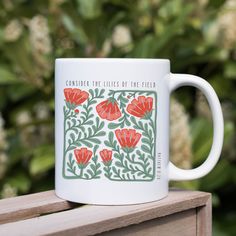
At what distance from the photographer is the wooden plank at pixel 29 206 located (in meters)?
0.69

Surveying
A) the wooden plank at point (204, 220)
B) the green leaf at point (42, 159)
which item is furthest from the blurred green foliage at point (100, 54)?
the wooden plank at point (204, 220)

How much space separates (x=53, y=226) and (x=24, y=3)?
3.39 feet

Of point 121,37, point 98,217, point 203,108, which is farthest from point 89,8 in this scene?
point 98,217

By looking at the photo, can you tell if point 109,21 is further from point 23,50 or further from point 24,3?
point 24,3

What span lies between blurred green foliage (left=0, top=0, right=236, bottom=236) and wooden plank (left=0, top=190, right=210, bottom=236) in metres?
0.50

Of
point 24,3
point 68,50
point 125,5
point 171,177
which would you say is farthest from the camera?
point 24,3

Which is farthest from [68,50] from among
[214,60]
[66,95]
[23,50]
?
[66,95]

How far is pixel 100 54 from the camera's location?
1.29m

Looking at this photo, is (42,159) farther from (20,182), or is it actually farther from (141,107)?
(141,107)

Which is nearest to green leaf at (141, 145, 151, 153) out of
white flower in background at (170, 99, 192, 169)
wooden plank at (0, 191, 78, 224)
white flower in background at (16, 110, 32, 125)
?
wooden plank at (0, 191, 78, 224)

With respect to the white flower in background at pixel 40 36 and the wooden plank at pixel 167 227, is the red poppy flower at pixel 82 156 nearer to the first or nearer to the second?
the wooden plank at pixel 167 227

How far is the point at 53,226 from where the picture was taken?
625 millimetres

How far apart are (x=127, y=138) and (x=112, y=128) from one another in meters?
0.02

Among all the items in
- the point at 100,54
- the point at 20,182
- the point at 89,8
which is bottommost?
the point at 20,182
